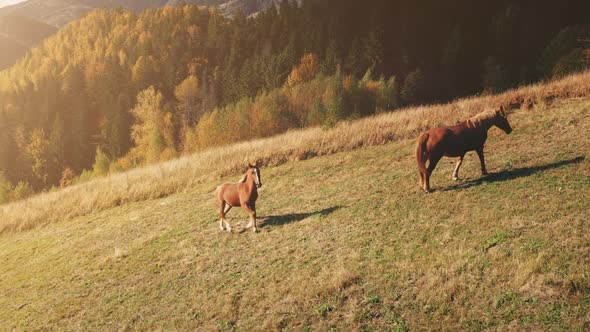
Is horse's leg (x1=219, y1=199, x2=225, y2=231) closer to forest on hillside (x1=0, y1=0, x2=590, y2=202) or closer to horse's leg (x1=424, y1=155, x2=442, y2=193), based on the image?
horse's leg (x1=424, y1=155, x2=442, y2=193)

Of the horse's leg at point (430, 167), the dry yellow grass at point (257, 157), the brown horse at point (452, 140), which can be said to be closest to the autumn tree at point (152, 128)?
the dry yellow grass at point (257, 157)

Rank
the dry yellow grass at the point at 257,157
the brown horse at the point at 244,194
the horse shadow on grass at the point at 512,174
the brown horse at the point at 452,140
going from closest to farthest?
the brown horse at the point at 452,140 < the horse shadow on grass at the point at 512,174 < the brown horse at the point at 244,194 < the dry yellow grass at the point at 257,157

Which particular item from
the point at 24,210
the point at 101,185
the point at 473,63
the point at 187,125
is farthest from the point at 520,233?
the point at 473,63

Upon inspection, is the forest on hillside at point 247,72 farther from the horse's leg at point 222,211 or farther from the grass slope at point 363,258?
the horse's leg at point 222,211

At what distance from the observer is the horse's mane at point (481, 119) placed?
11812mm

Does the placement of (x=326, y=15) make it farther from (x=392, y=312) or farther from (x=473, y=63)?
(x=392, y=312)

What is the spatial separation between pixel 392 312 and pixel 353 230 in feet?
12.0

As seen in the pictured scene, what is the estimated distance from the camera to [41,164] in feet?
311

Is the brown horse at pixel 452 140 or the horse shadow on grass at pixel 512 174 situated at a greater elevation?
the brown horse at pixel 452 140

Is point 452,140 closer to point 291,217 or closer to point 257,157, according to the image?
point 291,217

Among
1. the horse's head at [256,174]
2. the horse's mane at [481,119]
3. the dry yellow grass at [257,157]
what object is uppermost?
the horse's mane at [481,119]

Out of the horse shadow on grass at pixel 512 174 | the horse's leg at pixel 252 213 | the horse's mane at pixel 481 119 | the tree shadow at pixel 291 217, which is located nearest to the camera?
the horse shadow on grass at pixel 512 174

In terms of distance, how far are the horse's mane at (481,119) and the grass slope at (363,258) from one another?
1.79 m

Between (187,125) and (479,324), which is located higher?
(479,324)
